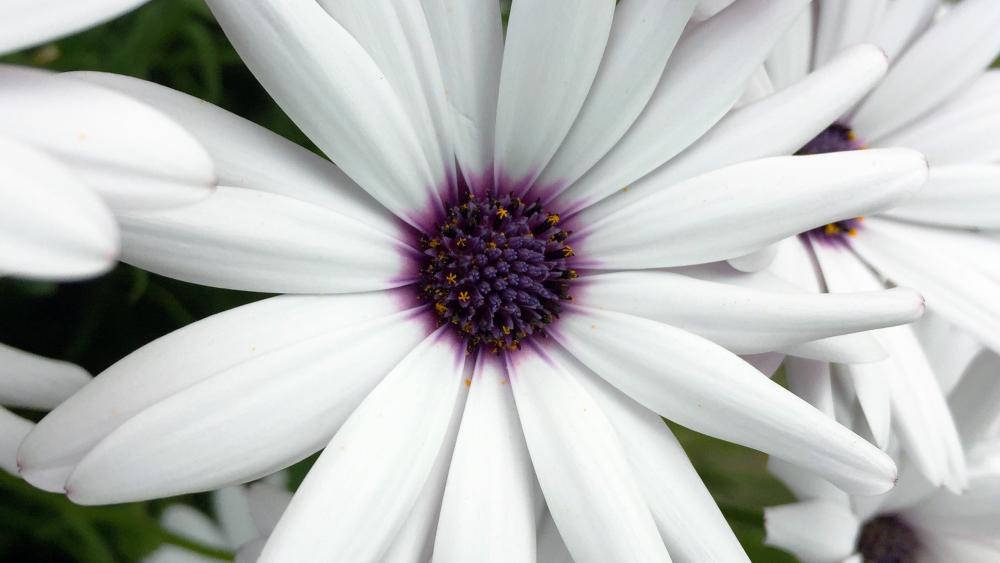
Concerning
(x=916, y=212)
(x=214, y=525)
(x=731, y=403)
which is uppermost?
(x=916, y=212)

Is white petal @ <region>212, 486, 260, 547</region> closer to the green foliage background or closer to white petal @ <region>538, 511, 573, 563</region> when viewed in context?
the green foliage background

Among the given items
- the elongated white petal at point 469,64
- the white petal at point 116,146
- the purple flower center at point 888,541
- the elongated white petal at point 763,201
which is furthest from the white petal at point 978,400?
the white petal at point 116,146

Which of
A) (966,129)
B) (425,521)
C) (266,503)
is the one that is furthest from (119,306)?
(966,129)

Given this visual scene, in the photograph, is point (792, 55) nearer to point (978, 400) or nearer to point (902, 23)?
point (902, 23)

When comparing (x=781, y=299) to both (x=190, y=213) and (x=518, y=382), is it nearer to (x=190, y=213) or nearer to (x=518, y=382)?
(x=518, y=382)

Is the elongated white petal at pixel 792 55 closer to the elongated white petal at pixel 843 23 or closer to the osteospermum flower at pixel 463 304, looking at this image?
the elongated white petal at pixel 843 23

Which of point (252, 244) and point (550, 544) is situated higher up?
point (252, 244)
